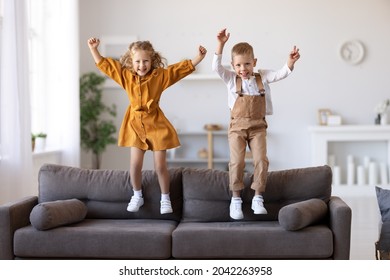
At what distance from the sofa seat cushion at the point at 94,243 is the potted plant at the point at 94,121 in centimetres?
521

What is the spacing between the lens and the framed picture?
8602mm

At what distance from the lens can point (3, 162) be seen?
212 inches

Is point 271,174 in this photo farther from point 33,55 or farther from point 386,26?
point 386,26

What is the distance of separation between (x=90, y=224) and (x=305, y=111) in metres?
5.81

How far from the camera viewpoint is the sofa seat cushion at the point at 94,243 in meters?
3.25

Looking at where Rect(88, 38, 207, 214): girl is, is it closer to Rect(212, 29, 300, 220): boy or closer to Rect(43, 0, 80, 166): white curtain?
Rect(212, 29, 300, 220): boy

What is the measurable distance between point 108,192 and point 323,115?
5446 millimetres

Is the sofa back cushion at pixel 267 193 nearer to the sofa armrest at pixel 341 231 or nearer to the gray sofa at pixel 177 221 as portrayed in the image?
the gray sofa at pixel 177 221

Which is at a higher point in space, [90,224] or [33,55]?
[33,55]

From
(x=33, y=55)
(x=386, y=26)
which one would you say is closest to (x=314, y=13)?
(x=386, y=26)

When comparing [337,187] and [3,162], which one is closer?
[3,162]

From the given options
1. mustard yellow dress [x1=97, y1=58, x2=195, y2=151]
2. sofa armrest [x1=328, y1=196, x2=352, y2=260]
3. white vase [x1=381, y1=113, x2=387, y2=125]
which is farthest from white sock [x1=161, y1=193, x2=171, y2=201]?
white vase [x1=381, y1=113, x2=387, y2=125]

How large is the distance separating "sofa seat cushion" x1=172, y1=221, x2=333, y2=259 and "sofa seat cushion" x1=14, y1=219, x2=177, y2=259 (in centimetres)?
11

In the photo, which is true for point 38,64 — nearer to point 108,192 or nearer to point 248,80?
point 108,192
